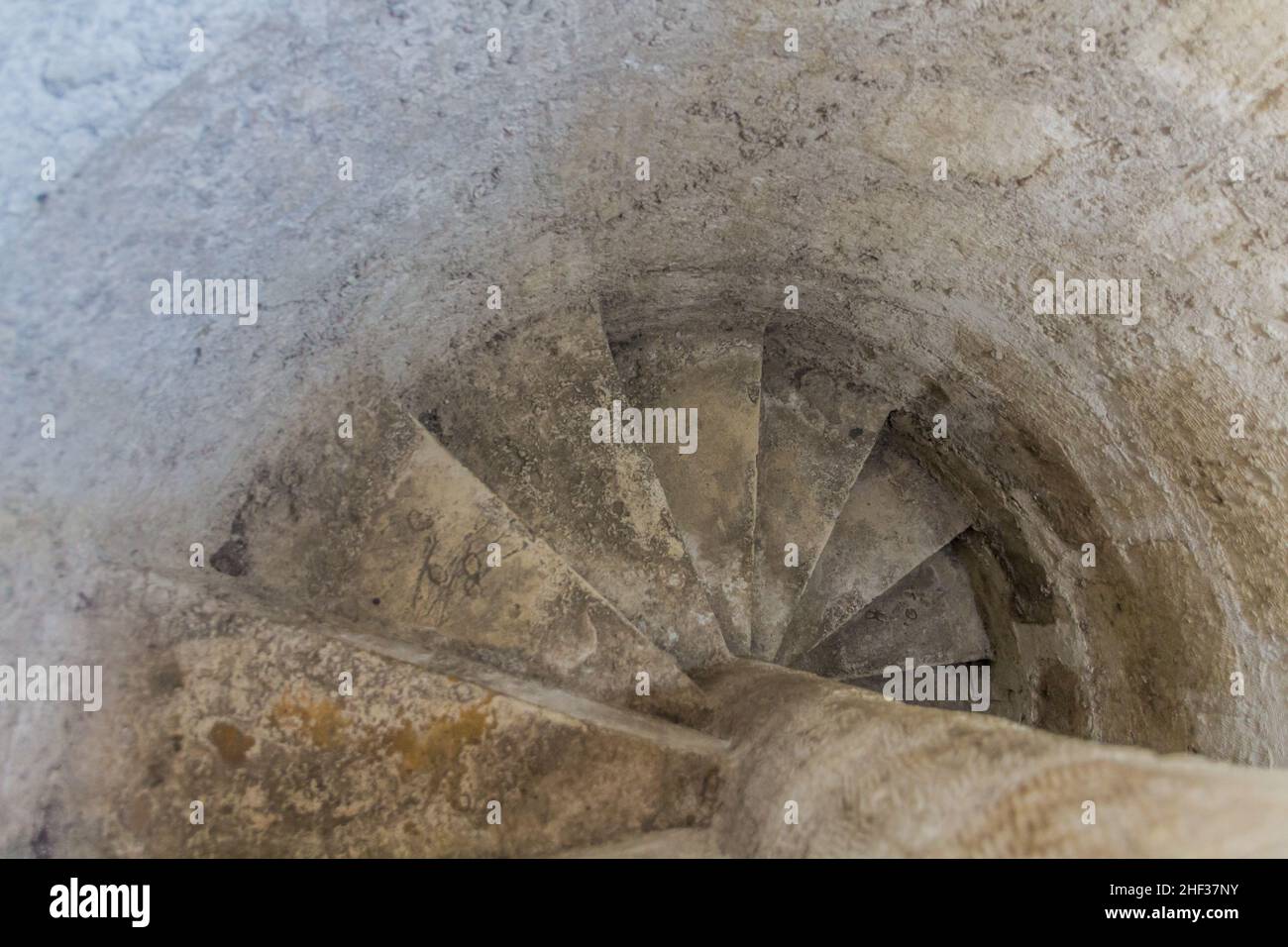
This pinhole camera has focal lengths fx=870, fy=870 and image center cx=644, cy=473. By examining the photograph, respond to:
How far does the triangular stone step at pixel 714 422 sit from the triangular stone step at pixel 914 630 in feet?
3.27

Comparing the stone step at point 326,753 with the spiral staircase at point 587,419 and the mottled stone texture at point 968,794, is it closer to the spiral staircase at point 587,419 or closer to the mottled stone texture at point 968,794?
the spiral staircase at point 587,419

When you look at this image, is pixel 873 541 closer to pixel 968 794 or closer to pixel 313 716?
pixel 313 716

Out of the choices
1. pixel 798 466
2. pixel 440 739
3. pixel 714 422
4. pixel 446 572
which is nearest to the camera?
pixel 440 739

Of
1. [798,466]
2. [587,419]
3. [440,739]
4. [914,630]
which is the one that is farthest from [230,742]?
[914,630]

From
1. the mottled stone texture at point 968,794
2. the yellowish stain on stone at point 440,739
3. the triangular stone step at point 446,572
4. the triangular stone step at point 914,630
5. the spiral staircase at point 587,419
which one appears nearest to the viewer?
the mottled stone texture at point 968,794

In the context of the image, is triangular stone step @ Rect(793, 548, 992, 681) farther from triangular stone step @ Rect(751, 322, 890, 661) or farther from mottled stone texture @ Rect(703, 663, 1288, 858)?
mottled stone texture @ Rect(703, 663, 1288, 858)

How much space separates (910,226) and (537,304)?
135 centimetres

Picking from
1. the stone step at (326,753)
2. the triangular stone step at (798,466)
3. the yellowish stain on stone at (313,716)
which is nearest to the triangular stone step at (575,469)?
the triangular stone step at (798,466)

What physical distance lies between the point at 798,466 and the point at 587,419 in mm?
1357

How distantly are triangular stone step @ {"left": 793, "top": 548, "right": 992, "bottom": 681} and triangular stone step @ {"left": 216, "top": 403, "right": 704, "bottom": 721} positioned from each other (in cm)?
207

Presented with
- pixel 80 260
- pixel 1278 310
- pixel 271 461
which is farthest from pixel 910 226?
pixel 80 260

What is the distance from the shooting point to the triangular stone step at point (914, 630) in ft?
15.0

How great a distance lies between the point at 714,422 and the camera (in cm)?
400
